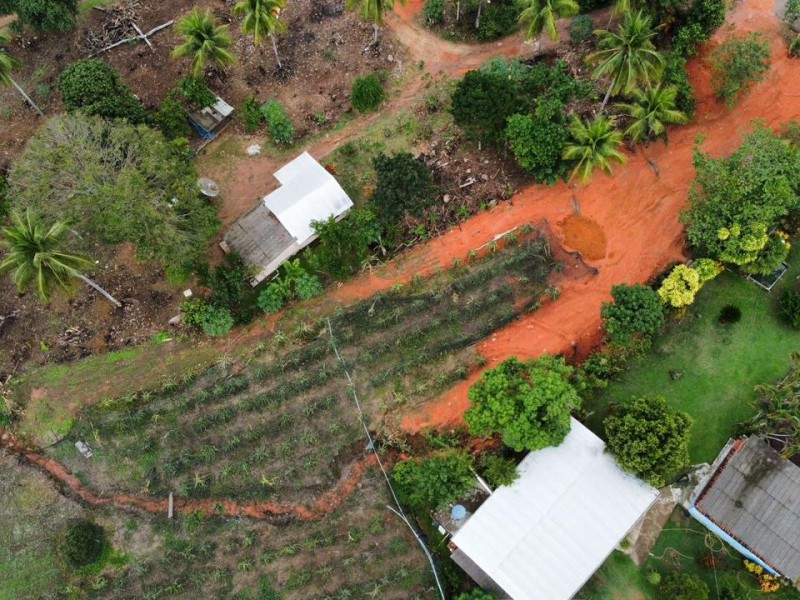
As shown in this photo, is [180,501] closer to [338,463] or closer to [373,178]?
[338,463]

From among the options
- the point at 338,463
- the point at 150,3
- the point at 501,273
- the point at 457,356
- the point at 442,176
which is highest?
the point at 150,3

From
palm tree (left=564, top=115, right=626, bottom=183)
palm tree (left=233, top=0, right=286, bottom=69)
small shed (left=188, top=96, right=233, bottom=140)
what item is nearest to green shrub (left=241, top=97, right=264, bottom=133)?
small shed (left=188, top=96, right=233, bottom=140)

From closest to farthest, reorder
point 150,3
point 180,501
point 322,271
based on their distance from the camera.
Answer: point 180,501 < point 322,271 < point 150,3

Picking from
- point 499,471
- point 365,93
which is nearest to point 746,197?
point 499,471

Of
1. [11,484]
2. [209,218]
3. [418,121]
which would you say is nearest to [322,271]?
[209,218]

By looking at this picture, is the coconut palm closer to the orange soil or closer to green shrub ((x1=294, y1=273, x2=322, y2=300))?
green shrub ((x1=294, y1=273, x2=322, y2=300))

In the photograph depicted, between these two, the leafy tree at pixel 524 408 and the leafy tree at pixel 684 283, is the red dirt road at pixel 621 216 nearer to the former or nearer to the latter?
the leafy tree at pixel 684 283
